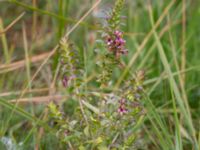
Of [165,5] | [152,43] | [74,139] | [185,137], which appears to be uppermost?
[165,5]

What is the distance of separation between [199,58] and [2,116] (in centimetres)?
87

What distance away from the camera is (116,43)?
1.32 metres

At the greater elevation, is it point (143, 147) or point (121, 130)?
point (121, 130)

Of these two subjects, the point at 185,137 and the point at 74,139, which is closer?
the point at 74,139

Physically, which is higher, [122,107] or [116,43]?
[116,43]

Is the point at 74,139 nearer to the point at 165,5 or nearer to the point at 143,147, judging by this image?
the point at 143,147

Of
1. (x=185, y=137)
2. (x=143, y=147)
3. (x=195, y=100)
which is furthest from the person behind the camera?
(x=195, y=100)

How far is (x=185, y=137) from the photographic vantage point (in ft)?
6.00

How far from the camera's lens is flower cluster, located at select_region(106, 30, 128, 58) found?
1309 millimetres

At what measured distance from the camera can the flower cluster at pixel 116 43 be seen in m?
1.31

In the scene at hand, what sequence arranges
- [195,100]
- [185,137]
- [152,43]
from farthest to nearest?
[152,43], [195,100], [185,137]

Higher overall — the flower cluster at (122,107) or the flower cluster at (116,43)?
the flower cluster at (116,43)

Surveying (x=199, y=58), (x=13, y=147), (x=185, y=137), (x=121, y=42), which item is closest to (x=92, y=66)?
(x=199, y=58)

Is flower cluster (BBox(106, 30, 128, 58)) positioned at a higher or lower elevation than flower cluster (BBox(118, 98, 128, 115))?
higher
